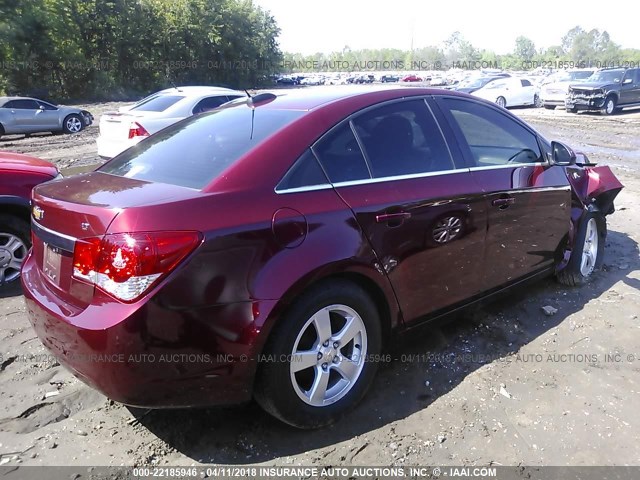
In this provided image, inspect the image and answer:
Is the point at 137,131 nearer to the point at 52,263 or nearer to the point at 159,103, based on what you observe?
the point at 159,103

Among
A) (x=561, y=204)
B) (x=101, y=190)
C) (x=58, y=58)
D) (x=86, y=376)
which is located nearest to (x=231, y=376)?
(x=86, y=376)

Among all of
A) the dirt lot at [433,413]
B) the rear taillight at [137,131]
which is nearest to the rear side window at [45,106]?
the rear taillight at [137,131]

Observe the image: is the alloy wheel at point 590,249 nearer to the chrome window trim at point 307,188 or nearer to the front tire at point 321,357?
the front tire at point 321,357

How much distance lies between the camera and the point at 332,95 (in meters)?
3.32

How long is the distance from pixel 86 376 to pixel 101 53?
41687 millimetres

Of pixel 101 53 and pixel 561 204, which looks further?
pixel 101 53

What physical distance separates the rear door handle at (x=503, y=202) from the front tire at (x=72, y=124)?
18.4 metres

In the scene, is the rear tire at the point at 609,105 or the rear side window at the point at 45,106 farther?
the rear tire at the point at 609,105

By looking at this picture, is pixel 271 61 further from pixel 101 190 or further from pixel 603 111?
pixel 101 190

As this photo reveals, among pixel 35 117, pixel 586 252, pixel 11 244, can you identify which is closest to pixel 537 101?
pixel 35 117

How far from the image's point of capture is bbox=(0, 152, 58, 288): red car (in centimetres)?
467

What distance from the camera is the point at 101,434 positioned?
2.85 metres

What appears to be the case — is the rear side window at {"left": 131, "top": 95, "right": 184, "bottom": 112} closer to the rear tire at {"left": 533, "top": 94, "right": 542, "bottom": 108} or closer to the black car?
the black car

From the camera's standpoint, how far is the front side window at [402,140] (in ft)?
10.2
